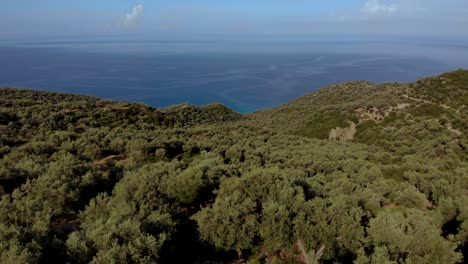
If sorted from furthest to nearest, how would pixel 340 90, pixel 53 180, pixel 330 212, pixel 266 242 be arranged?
pixel 340 90
pixel 53 180
pixel 330 212
pixel 266 242

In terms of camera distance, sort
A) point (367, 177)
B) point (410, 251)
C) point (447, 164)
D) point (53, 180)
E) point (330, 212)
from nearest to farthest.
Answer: point (410, 251), point (330, 212), point (53, 180), point (367, 177), point (447, 164)

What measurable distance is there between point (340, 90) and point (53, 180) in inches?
2549

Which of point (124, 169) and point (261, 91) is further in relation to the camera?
point (261, 91)

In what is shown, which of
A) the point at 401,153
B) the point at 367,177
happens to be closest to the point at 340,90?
the point at 401,153

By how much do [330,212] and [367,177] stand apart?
855cm

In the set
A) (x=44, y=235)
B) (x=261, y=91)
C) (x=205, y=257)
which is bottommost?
(x=261, y=91)

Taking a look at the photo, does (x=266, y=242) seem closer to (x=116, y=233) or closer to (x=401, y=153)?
(x=116, y=233)

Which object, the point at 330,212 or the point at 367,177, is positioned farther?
the point at 367,177

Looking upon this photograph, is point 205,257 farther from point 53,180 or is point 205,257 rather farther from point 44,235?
point 53,180

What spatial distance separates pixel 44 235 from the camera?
5.75 m

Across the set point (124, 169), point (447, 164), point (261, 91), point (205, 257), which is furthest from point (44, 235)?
point (261, 91)

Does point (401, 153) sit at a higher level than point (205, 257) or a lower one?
lower

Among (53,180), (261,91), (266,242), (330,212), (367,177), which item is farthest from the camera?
(261,91)

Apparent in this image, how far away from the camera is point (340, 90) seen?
65.9m
